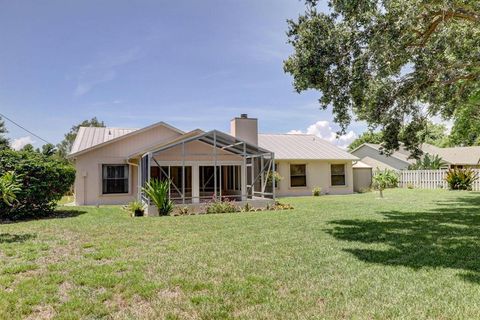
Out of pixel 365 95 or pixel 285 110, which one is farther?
pixel 285 110

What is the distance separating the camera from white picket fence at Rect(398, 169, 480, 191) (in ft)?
86.1

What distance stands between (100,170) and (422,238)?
16.5 meters

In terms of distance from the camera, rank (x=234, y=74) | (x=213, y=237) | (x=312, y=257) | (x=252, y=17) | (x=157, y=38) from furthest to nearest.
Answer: (x=234, y=74)
(x=157, y=38)
(x=252, y=17)
(x=213, y=237)
(x=312, y=257)

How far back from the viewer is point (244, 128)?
1930 centimetres

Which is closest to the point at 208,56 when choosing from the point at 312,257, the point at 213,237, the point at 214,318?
the point at 213,237

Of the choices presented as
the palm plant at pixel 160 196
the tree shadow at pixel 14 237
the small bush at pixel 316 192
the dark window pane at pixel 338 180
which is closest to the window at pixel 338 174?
the dark window pane at pixel 338 180

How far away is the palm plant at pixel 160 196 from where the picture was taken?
1417 centimetres

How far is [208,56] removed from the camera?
1730 centimetres

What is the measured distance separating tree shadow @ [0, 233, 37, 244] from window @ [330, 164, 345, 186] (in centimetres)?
2052

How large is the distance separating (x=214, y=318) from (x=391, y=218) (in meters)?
9.34

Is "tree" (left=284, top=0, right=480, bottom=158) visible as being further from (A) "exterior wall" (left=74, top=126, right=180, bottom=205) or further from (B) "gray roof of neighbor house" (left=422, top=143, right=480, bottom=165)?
(B) "gray roof of neighbor house" (left=422, top=143, right=480, bottom=165)

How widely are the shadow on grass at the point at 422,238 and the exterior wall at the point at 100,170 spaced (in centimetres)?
1312

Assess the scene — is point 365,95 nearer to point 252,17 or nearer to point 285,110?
point 252,17

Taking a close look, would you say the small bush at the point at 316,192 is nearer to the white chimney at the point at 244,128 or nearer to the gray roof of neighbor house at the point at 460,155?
the white chimney at the point at 244,128
